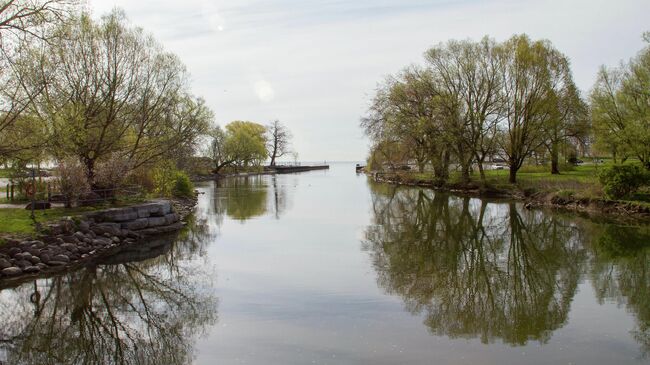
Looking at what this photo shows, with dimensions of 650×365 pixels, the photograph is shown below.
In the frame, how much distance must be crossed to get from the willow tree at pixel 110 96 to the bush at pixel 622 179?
21.6 meters

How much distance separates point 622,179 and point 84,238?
24484 millimetres

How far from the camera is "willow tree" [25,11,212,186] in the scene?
65.1 feet

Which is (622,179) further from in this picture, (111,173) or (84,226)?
(84,226)

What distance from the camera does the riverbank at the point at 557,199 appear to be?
25000mm

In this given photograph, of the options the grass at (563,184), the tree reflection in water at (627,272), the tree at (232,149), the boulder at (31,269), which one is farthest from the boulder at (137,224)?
the tree at (232,149)

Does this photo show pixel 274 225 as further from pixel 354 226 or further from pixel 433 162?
pixel 433 162

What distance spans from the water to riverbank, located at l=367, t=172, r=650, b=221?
440 centimetres

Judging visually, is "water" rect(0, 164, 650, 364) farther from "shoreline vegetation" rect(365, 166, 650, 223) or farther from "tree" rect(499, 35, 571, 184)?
"tree" rect(499, 35, 571, 184)

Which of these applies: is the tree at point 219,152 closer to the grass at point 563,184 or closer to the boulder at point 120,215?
the grass at point 563,184

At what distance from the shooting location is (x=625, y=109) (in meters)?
36.4

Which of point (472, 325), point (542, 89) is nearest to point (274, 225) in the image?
point (472, 325)

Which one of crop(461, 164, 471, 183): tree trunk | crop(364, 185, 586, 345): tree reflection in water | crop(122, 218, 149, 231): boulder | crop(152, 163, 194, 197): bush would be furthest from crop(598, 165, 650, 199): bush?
crop(152, 163, 194, 197): bush

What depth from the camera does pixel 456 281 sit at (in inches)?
509

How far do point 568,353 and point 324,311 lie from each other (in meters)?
4.64
